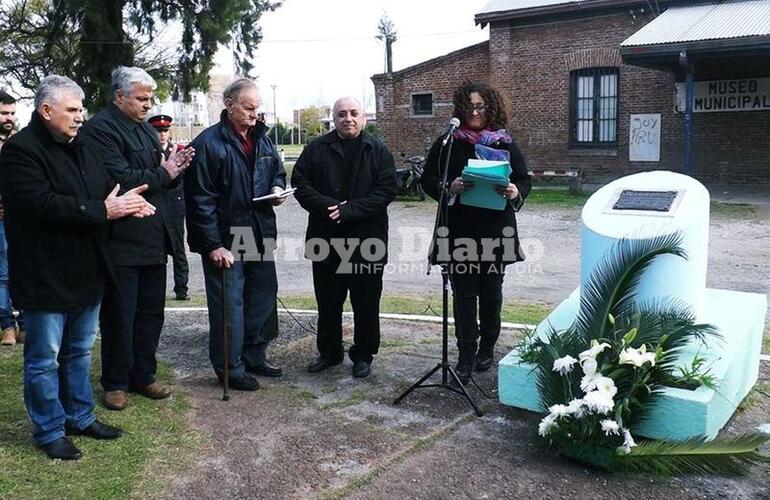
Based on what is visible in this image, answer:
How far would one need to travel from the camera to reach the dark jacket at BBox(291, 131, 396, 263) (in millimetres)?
5105

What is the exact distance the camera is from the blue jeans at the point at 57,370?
3736mm

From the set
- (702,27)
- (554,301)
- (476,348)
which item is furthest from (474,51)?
(476,348)

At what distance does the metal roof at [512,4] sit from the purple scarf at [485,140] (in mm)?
17527

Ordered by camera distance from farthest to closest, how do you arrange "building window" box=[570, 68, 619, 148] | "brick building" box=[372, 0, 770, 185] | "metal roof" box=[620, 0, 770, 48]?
"building window" box=[570, 68, 619, 148]
"brick building" box=[372, 0, 770, 185]
"metal roof" box=[620, 0, 770, 48]

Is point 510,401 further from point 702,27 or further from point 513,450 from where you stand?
point 702,27

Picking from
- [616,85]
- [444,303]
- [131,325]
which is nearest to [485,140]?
[444,303]

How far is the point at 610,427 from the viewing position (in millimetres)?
3516

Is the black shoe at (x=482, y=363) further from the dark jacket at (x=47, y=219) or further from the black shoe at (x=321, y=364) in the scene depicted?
the dark jacket at (x=47, y=219)

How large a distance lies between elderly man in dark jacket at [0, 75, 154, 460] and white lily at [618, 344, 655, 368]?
256 cm

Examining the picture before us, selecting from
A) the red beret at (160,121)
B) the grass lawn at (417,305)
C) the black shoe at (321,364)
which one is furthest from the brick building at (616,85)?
the black shoe at (321,364)

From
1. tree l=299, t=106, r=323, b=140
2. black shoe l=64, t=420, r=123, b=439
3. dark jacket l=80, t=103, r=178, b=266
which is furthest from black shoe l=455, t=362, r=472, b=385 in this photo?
tree l=299, t=106, r=323, b=140

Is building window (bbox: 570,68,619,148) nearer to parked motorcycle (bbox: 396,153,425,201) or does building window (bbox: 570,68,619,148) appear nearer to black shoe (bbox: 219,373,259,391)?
parked motorcycle (bbox: 396,153,425,201)

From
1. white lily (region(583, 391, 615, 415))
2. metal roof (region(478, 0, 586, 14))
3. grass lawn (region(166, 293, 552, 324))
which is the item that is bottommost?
grass lawn (region(166, 293, 552, 324))

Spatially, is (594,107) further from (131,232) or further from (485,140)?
(131,232)
